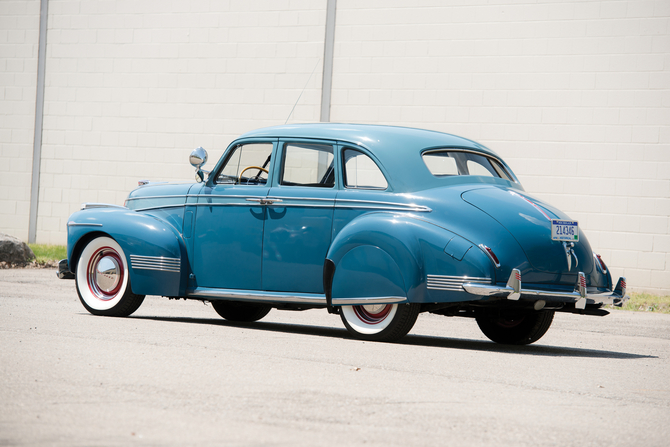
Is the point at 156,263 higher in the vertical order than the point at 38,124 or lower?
lower

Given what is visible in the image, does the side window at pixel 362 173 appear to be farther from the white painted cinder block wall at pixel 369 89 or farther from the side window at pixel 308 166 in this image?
the white painted cinder block wall at pixel 369 89

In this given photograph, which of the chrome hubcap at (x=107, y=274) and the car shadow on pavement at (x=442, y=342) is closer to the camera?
the car shadow on pavement at (x=442, y=342)

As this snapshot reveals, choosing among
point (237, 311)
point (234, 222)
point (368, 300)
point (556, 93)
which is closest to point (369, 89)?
point (556, 93)

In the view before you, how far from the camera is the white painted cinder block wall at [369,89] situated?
1420 cm

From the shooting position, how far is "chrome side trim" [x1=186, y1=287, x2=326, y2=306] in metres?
7.36

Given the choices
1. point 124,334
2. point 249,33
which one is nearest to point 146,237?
point 124,334

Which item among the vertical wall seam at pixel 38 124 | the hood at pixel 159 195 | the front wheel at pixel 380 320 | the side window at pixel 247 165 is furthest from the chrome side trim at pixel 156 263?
the vertical wall seam at pixel 38 124

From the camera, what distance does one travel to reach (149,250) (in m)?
8.15

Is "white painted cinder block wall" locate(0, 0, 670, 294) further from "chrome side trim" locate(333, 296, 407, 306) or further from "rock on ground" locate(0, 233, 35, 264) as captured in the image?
"chrome side trim" locate(333, 296, 407, 306)

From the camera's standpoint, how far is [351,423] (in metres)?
3.99

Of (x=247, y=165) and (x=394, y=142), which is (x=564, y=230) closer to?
(x=394, y=142)

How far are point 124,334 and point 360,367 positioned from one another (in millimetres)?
2195

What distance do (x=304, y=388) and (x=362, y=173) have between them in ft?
9.76

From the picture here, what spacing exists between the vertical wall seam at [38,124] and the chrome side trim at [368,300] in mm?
13374
